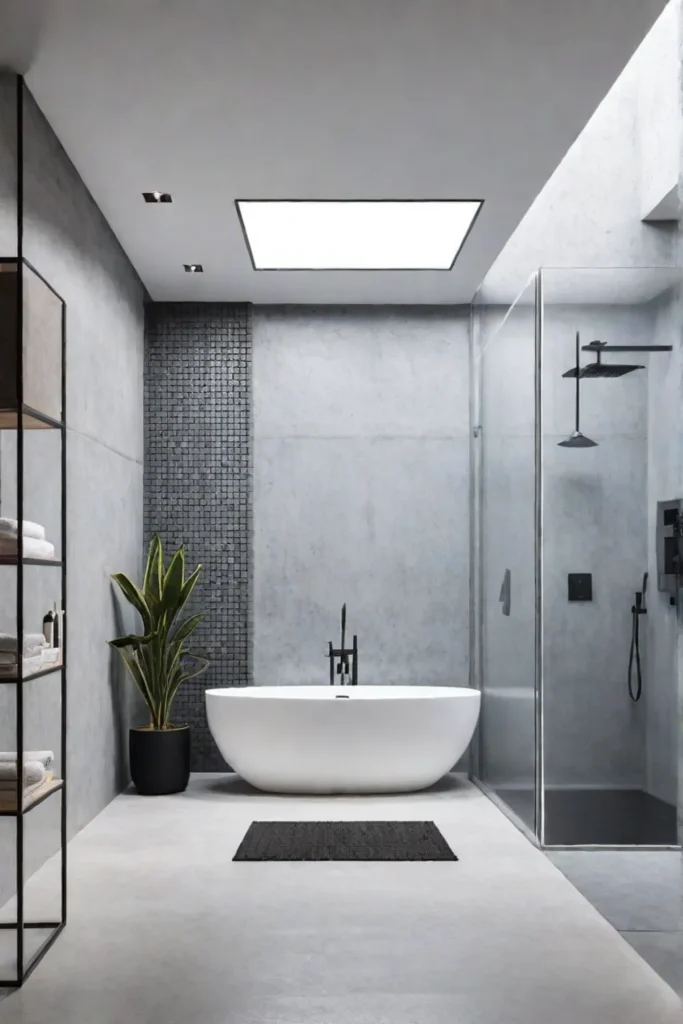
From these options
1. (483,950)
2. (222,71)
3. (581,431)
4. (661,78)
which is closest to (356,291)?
(661,78)

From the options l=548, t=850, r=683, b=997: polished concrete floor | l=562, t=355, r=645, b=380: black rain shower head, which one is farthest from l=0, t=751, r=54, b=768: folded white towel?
l=562, t=355, r=645, b=380: black rain shower head

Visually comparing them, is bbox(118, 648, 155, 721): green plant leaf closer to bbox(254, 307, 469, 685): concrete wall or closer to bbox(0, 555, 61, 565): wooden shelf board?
bbox(254, 307, 469, 685): concrete wall

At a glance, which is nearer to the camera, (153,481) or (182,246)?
(182,246)

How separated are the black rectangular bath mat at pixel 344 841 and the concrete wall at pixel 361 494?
1634mm

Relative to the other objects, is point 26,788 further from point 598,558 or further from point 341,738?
point 341,738

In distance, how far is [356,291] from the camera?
638 cm

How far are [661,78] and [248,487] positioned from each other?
3225 millimetres

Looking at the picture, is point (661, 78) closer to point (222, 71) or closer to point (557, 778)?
point (222, 71)

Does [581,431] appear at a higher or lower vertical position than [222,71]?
lower

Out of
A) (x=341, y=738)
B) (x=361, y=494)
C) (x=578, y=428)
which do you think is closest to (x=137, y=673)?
(x=341, y=738)

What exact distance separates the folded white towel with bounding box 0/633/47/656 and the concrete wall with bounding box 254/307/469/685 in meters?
3.35

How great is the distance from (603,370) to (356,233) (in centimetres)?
170

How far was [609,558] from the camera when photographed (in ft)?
14.0

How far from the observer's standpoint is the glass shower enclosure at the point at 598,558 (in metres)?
4.06
